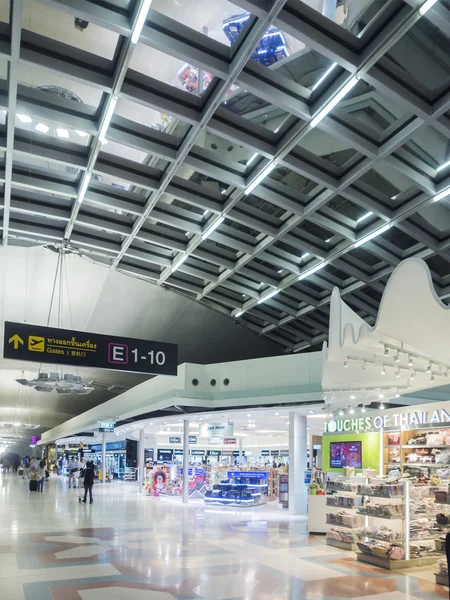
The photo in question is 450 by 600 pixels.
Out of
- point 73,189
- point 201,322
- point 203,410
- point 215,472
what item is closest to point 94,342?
point 73,189

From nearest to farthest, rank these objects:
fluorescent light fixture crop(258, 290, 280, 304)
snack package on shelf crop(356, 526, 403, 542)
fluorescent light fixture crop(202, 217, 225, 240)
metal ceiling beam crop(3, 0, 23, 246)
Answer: metal ceiling beam crop(3, 0, 23, 246)
snack package on shelf crop(356, 526, 403, 542)
fluorescent light fixture crop(202, 217, 225, 240)
fluorescent light fixture crop(258, 290, 280, 304)

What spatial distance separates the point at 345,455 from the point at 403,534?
487 centimetres

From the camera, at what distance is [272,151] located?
35.8 ft

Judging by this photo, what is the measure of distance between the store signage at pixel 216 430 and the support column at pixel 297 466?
5.42 metres

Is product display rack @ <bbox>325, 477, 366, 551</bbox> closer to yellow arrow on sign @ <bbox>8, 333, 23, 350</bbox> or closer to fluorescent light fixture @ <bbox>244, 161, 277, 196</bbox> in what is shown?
fluorescent light fixture @ <bbox>244, 161, 277, 196</bbox>

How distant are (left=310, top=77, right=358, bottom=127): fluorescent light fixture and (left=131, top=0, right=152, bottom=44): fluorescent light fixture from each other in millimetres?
3161

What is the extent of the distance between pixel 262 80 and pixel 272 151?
208 cm

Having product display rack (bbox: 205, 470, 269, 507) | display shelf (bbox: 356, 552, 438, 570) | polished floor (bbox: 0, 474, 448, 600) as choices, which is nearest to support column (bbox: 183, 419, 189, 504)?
product display rack (bbox: 205, 470, 269, 507)

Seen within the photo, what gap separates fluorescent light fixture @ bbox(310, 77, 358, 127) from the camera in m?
8.68

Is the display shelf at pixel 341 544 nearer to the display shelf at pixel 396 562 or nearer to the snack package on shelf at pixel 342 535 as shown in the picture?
the snack package on shelf at pixel 342 535

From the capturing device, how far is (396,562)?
330 inches

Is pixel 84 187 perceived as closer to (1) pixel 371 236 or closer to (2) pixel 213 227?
(2) pixel 213 227

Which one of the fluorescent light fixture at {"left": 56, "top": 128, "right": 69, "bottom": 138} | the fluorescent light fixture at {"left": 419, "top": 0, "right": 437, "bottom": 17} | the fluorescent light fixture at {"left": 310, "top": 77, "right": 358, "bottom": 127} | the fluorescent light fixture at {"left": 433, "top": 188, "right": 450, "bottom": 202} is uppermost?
the fluorescent light fixture at {"left": 56, "top": 128, "right": 69, "bottom": 138}

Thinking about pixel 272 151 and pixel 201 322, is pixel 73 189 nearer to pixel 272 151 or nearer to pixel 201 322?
pixel 272 151
